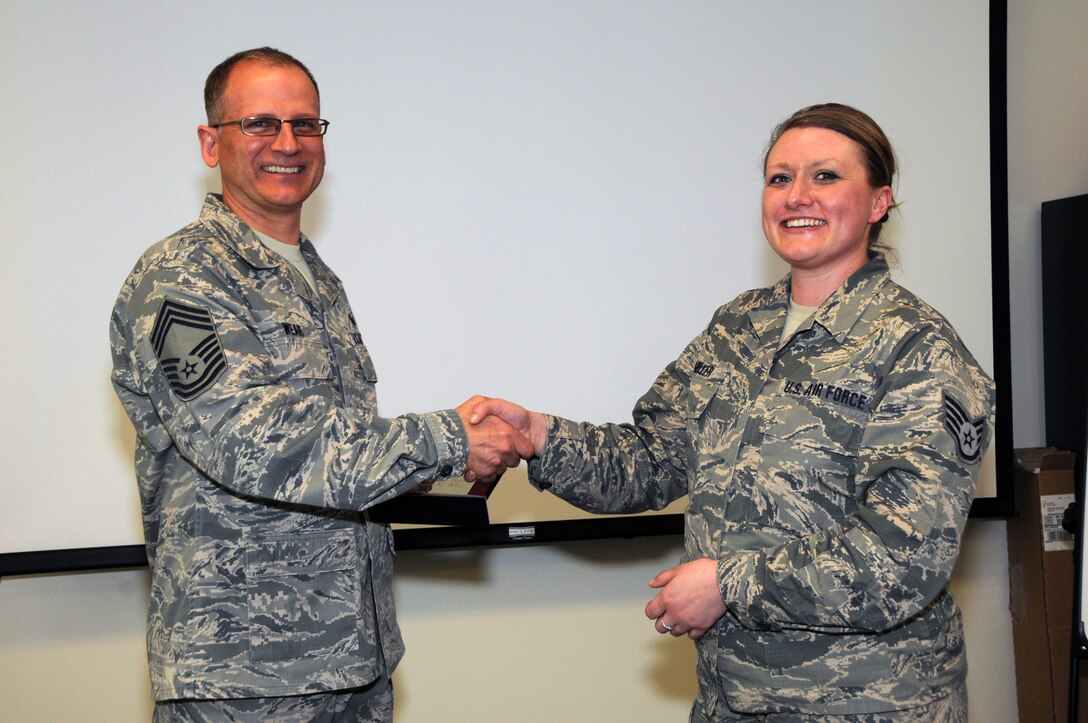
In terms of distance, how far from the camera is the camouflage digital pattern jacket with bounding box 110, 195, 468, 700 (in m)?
1.71

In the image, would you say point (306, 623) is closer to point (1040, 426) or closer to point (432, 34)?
point (432, 34)

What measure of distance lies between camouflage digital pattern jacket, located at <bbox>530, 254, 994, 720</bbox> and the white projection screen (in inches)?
39.1

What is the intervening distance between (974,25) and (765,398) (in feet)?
6.31

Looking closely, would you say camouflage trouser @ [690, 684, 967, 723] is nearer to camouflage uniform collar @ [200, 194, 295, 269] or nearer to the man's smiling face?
camouflage uniform collar @ [200, 194, 295, 269]

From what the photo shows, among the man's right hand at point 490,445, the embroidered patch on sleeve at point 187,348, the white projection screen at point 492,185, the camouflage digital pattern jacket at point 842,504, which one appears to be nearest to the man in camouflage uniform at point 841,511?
the camouflage digital pattern jacket at point 842,504

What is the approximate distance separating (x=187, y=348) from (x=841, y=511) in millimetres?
1122

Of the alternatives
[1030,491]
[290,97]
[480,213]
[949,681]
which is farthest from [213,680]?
[1030,491]

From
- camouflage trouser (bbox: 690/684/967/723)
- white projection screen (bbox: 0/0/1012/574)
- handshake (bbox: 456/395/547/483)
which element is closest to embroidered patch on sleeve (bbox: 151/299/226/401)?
handshake (bbox: 456/395/547/483)

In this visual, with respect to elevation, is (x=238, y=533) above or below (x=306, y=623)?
above

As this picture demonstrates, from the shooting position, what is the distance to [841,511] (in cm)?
177

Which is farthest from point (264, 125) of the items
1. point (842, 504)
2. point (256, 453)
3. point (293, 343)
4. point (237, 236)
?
point (842, 504)

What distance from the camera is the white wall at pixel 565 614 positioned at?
8.82 feet

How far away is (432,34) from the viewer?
2789mm

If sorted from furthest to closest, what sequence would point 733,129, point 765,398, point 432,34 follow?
point 733,129
point 432,34
point 765,398
